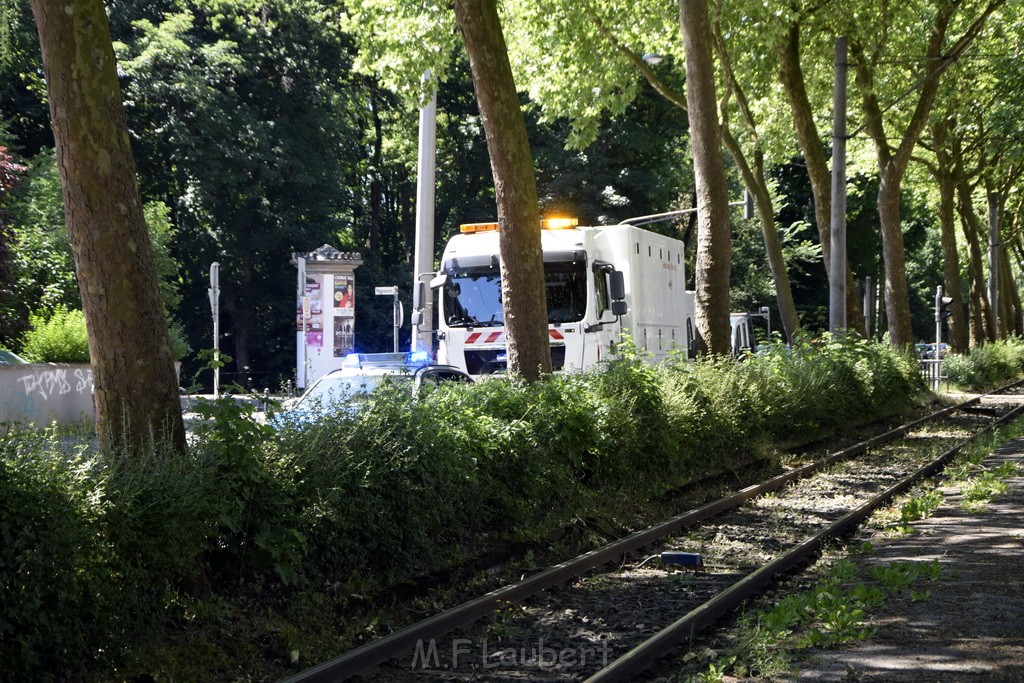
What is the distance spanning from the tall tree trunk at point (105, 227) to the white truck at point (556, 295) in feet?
39.0

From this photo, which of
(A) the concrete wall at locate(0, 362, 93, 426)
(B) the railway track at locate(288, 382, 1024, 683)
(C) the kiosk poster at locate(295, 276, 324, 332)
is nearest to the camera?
(B) the railway track at locate(288, 382, 1024, 683)

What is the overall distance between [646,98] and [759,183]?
17.3 meters

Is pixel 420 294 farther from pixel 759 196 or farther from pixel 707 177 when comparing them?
pixel 759 196

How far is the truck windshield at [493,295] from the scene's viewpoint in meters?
20.5

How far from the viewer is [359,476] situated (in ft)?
27.5

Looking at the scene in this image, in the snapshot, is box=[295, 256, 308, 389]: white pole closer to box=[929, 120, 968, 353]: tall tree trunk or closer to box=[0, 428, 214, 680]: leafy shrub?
box=[929, 120, 968, 353]: tall tree trunk

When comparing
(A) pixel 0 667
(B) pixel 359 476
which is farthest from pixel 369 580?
(A) pixel 0 667

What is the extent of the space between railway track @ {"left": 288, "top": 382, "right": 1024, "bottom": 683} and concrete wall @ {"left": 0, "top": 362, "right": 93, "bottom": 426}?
429 inches

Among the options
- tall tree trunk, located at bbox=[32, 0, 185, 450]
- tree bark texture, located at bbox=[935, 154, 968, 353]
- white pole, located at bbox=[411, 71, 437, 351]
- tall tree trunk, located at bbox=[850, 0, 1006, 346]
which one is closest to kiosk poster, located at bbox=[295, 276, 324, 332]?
white pole, located at bbox=[411, 71, 437, 351]

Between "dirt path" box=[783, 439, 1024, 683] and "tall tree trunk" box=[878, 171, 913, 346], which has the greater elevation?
"tall tree trunk" box=[878, 171, 913, 346]

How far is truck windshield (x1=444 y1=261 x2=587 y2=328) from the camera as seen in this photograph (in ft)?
67.2

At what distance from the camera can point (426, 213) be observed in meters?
19.3

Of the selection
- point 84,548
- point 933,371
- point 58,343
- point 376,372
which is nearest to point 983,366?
point 933,371

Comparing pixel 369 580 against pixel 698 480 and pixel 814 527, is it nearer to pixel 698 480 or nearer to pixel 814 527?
pixel 814 527
